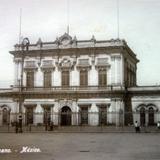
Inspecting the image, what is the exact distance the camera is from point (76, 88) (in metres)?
41.8

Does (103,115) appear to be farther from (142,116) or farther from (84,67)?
(84,67)

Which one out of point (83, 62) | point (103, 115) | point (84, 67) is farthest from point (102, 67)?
point (103, 115)

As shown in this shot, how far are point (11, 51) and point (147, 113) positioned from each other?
15.3m

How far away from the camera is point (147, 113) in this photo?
40.5 metres

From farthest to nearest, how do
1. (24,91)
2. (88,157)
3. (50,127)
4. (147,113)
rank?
(24,91), (147,113), (50,127), (88,157)

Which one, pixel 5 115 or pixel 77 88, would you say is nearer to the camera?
pixel 77 88

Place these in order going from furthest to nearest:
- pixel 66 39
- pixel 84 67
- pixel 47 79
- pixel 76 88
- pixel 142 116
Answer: pixel 47 79 → pixel 66 39 → pixel 84 67 → pixel 76 88 → pixel 142 116

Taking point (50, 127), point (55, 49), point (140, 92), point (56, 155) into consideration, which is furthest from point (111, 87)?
point (56, 155)

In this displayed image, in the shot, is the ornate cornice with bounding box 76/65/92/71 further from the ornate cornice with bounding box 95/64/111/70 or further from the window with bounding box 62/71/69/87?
the window with bounding box 62/71/69/87

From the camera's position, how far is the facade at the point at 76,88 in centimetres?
4069

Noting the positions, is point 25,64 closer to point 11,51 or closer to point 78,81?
point 11,51

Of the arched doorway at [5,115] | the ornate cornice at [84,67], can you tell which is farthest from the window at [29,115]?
the ornate cornice at [84,67]

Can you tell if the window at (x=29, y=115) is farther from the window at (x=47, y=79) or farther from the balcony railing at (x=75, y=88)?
the window at (x=47, y=79)

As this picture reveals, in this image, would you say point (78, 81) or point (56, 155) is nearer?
point (56, 155)
